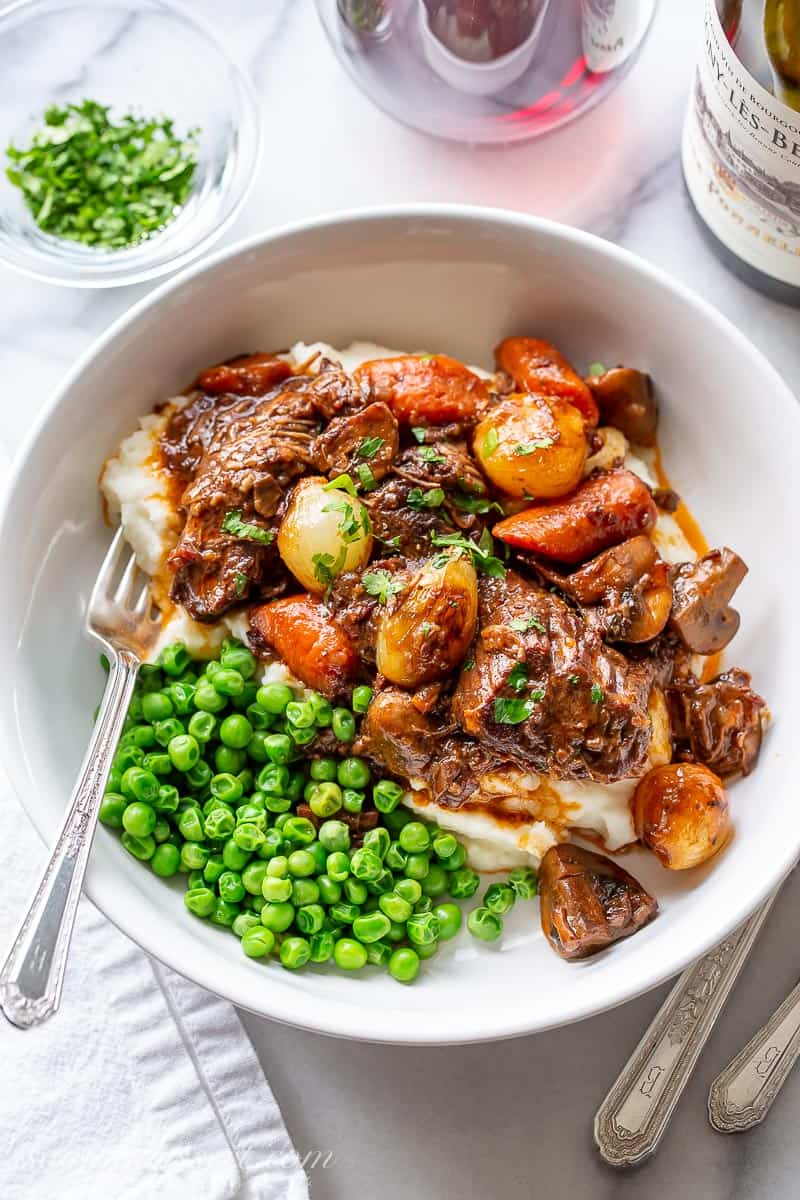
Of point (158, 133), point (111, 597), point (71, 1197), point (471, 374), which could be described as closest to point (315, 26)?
point (158, 133)

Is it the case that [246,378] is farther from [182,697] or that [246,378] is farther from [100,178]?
[100,178]

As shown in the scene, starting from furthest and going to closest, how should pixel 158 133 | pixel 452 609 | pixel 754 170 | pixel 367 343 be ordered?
pixel 158 133 < pixel 367 343 < pixel 754 170 < pixel 452 609

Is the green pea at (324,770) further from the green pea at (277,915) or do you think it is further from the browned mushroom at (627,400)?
the browned mushroom at (627,400)

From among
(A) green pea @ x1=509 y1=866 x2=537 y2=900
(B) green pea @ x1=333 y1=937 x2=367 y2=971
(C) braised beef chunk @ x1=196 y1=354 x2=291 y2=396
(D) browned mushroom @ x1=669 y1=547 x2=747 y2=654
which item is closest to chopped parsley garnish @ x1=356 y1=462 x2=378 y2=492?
(C) braised beef chunk @ x1=196 y1=354 x2=291 y2=396

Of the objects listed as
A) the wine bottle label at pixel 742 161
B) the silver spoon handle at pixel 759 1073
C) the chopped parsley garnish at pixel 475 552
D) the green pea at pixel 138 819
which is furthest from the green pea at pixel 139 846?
the wine bottle label at pixel 742 161

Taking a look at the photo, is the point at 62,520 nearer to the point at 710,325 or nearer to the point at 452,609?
the point at 452,609

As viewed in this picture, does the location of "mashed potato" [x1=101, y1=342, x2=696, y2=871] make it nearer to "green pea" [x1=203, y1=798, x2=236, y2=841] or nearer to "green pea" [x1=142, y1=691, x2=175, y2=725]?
"green pea" [x1=142, y1=691, x2=175, y2=725]
